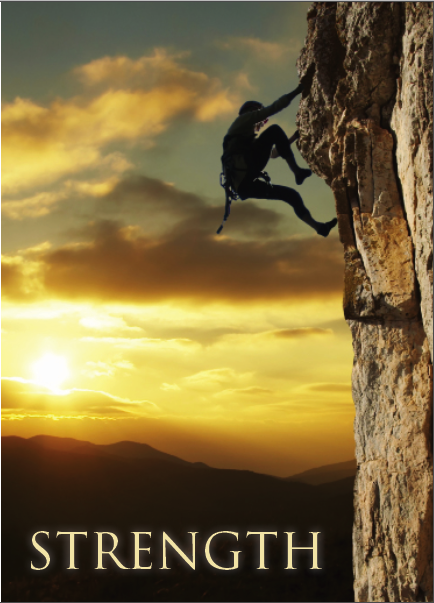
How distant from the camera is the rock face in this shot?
6742 mm

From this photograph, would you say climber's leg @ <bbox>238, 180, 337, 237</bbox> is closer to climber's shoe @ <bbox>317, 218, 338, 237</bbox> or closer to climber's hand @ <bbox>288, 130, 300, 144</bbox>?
climber's shoe @ <bbox>317, 218, 338, 237</bbox>

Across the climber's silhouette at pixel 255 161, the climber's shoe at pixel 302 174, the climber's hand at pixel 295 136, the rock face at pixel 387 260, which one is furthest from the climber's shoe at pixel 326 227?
the climber's hand at pixel 295 136

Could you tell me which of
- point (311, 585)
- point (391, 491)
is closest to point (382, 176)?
point (391, 491)

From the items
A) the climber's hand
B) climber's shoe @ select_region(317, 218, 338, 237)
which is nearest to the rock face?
climber's shoe @ select_region(317, 218, 338, 237)

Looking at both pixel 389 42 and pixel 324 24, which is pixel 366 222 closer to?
pixel 389 42

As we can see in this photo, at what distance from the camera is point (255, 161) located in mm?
8508

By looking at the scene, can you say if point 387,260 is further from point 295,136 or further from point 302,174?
point 295,136

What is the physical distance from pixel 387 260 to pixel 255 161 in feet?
8.42

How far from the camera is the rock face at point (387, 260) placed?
22.1ft

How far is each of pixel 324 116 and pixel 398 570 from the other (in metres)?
6.67

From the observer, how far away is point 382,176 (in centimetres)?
774

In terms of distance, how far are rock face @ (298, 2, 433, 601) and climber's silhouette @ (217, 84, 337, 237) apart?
671 millimetres

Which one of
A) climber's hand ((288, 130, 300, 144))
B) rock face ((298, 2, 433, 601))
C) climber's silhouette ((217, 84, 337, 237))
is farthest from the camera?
climber's hand ((288, 130, 300, 144))

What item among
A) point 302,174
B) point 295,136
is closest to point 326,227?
point 302,174
